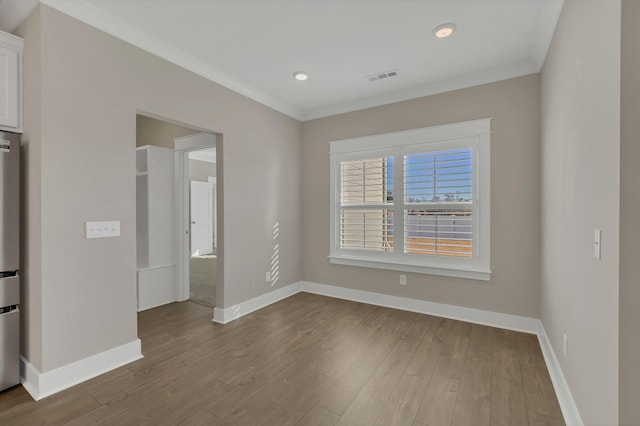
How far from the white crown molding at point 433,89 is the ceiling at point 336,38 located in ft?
0.04

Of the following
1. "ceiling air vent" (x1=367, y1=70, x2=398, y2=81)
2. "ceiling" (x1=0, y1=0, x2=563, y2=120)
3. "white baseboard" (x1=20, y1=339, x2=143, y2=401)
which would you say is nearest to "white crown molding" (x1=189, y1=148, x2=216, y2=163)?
"ceiling" (x1=0, y1=0, x2=563, y2=120)

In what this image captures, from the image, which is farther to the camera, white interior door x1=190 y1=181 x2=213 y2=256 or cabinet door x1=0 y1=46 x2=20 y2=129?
white interior door x1=190 y1=181 x2=213 y2=256

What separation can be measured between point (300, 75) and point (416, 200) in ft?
6.58

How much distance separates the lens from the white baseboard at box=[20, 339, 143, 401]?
200 centimetres

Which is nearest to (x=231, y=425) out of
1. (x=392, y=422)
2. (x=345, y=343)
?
(x=392, y=422)

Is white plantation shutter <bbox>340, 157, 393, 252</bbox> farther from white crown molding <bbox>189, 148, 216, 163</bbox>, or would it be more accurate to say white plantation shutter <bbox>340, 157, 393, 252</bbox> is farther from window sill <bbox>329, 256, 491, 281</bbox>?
white crown molding <bbox>189, 148, 216, 163</bbox>

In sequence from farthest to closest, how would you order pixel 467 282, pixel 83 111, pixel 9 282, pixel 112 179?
pixel 467 282
pixel 112 179
pixel 83 111
pixel 9 282

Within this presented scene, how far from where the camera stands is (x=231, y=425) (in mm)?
1742

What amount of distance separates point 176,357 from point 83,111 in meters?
2.10

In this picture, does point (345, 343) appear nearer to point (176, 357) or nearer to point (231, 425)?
point (231, 425)

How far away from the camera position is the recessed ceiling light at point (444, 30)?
94.4 inches

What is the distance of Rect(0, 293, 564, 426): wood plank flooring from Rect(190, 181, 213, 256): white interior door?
5160mm

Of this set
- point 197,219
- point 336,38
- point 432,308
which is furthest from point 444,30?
point 197,219

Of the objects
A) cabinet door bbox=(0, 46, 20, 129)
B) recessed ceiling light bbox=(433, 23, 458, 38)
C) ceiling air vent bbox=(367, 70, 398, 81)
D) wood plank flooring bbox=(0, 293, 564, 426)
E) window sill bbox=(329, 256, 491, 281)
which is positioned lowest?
wood plank flooring bbox=(0, 293, 564, 426)
